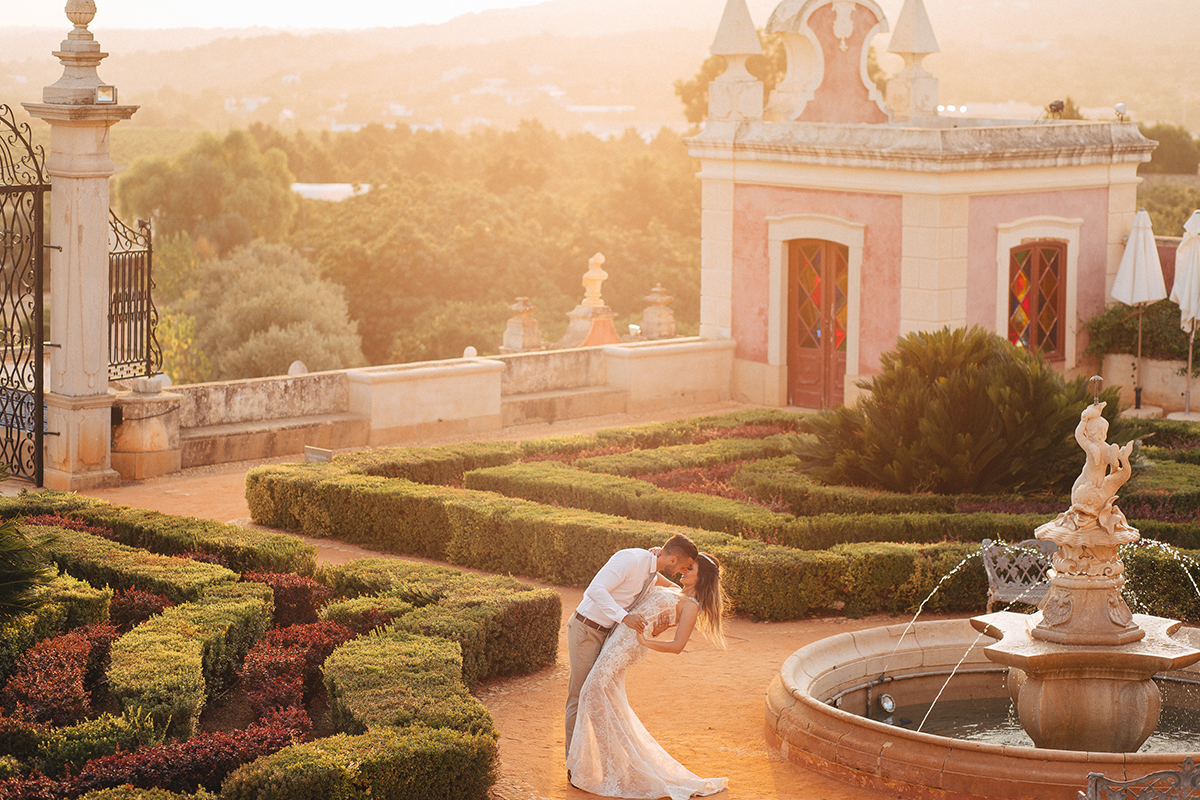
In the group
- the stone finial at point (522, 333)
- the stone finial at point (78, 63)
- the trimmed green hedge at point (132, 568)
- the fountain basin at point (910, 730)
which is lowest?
the fountain basin at point (910, 730)

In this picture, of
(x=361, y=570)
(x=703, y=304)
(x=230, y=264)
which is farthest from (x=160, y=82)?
(x=361, y=570)

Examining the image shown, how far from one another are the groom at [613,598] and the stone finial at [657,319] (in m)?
19.5

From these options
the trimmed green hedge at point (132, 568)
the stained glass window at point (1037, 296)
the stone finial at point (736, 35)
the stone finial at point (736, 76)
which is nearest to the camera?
the trimmed green hedge at point (132, 568)

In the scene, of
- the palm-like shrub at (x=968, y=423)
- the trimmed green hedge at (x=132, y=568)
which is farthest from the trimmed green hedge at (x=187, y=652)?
the palm-like shrub at (x=968, y=423)

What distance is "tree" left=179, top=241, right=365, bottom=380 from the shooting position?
45250 mm

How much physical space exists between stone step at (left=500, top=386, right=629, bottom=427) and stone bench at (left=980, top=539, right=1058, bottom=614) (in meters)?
9.58

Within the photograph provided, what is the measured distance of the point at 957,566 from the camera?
34.4 feet

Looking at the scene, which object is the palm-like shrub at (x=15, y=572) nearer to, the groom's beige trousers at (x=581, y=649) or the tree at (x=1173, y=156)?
the groom's beige trousers at (x=581, y=649)

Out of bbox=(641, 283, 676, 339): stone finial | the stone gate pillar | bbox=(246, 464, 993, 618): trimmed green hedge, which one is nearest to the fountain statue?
bbox=(246, 464, 993, 618): trimmed green hedge

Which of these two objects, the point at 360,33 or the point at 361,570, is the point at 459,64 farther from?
the point at 361,570

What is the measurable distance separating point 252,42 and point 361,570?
6758 inches

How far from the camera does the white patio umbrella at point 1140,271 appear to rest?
64.5 feet

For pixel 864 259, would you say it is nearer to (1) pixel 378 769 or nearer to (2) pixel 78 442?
(2) pixel 78 442

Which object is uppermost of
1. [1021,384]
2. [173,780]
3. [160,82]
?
[160,82]
